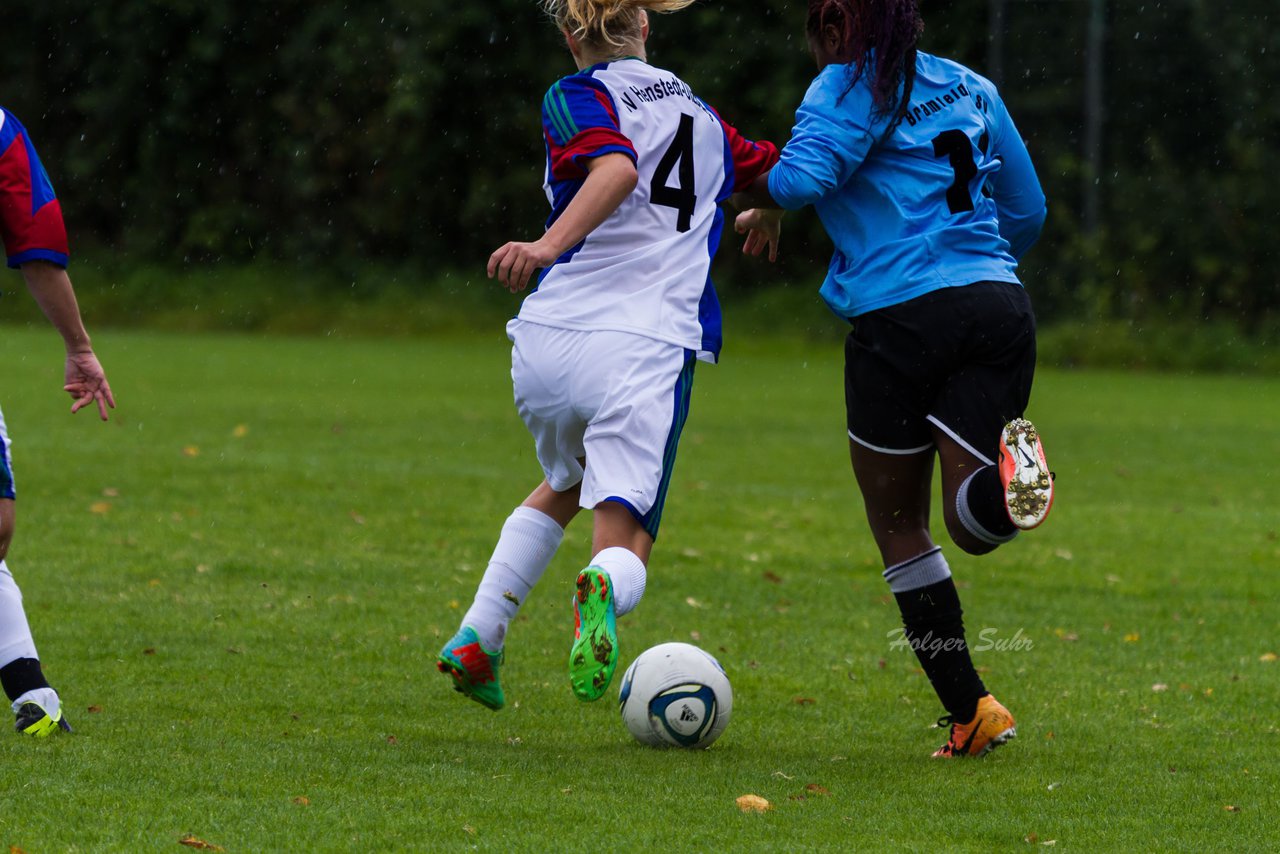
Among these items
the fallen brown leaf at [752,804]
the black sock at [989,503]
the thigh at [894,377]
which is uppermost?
the thigh at [894,377]

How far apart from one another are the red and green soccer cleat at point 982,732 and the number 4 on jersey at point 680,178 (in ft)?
5.03

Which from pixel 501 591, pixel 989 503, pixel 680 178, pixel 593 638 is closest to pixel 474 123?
pixel 501 591

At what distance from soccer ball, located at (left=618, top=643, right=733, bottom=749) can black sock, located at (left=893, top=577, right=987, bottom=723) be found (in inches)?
22.2

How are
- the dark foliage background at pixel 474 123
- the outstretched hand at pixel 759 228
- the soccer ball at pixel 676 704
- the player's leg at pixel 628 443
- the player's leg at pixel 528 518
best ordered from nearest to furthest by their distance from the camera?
the player's leg at pixel 628 443
the player's leg at pixel 528 518
the soccer ball at pixel 676 704
the outstretched hand at pixel 759 228
the dark foliage background at pixel 474 123

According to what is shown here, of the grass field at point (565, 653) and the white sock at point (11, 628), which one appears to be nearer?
the grass field at point (565, 653)

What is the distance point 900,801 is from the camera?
4090mm

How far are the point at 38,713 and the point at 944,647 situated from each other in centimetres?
243

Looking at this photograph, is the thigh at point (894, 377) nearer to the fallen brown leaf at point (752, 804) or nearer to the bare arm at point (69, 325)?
the fallen brown leaf at point (752, 804)

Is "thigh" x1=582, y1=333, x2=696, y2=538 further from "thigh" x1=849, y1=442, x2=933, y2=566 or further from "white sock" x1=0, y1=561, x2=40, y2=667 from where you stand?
"white sock" x1=0, y1=561, x2=40, y2=667

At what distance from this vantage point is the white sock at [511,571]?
4762 mm

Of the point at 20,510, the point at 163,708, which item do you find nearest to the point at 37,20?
the point at 20,510

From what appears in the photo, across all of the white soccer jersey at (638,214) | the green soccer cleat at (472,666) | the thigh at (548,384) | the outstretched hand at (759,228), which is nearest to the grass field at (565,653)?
the green soccer cleat at (472,666)

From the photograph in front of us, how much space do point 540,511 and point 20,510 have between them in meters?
5.06

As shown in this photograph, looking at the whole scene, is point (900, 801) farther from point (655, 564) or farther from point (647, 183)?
point (655, 564)
